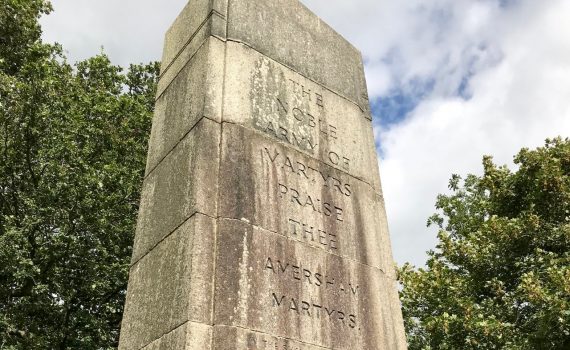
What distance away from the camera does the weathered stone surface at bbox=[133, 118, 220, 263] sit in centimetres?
468

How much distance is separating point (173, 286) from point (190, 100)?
6.75 feet

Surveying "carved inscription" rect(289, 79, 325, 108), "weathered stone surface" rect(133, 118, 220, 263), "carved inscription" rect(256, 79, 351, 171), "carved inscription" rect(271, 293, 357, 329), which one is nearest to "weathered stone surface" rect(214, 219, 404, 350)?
"carved inscription" rect(271, 293, 357, 329)

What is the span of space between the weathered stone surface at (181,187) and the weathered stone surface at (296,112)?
1.32 ft

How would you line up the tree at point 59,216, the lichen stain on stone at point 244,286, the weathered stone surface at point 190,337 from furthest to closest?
the tree at point 59,216 < the lichen stain on stone at point 244,286 < the weathered stone surface at point 190,337

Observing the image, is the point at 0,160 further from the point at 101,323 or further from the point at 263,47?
the point at 263,47

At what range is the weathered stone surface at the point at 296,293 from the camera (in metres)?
4.36

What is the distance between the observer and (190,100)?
5496 mm

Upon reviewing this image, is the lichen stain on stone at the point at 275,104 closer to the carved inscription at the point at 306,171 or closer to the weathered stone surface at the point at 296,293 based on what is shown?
the carved inscription at the point at 306,171

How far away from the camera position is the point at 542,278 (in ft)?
48.7

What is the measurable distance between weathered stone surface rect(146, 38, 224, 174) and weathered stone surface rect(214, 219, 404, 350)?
4.15 ft

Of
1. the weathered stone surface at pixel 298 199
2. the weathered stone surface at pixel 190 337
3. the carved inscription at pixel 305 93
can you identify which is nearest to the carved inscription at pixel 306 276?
the weathered stone surface at pixel 298 199

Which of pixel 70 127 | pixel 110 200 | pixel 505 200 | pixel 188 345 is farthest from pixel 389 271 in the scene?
pixel 505 200

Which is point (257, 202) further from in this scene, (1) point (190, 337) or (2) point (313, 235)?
(1) point (190, 337)

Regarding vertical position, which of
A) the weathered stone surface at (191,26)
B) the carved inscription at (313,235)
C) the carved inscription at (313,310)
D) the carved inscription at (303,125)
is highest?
the weathered stone surface at (191,26)
